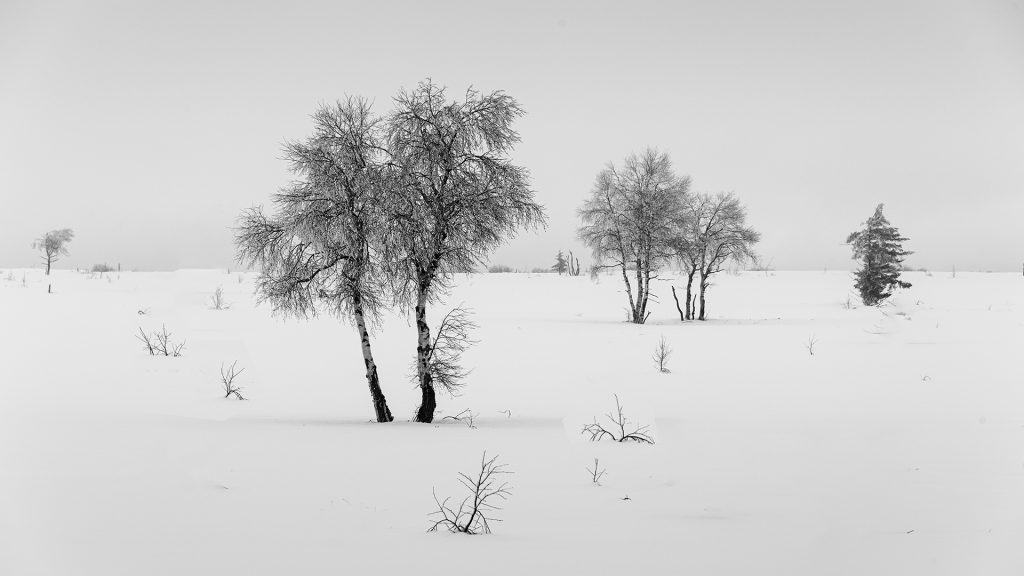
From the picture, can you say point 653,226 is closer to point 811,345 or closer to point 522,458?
point 811,345

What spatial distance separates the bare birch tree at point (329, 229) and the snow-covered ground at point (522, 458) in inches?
110

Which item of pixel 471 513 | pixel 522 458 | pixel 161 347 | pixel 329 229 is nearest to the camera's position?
pixel 471 513

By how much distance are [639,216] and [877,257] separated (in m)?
17.7

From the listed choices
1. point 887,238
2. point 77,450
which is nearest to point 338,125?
point 77,450

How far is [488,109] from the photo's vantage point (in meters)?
12.6

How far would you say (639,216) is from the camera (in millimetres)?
34719

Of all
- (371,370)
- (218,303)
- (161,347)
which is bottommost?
(371,370)

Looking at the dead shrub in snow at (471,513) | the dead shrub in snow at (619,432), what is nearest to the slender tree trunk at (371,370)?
the dead shrub in snow at (619,432)

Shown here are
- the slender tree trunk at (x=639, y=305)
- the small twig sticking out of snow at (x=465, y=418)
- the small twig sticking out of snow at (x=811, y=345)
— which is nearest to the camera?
the small twig sticking out of snow at (x=465, y=418)

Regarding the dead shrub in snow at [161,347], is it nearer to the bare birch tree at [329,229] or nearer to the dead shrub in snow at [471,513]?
the bare birch tree at [329,229]

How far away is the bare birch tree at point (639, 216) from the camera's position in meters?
34.6

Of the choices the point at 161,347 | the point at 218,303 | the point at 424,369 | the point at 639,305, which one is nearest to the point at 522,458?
the point at 424,369

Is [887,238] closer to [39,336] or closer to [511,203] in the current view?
[511,203]

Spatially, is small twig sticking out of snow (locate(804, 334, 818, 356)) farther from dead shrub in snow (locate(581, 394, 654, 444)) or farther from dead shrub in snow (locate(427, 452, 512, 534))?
dead shrub in snow (locate(427, 452, 512, 534))
